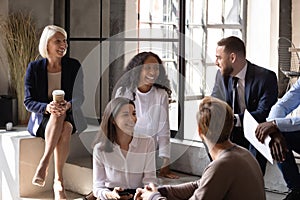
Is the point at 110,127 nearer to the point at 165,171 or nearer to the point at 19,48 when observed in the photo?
the point at 165,171

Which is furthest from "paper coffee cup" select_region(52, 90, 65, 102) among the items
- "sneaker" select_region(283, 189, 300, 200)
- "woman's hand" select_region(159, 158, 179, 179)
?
"sneaker" select_region(283, 189, 300, 200)

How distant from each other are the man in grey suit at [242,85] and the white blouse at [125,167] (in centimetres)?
83

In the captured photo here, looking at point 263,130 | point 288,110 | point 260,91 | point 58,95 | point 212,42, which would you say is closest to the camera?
point 263,130

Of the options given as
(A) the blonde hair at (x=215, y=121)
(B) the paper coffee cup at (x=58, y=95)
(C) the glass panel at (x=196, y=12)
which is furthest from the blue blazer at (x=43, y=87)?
(C) the glass panel at (x=196, y=12)

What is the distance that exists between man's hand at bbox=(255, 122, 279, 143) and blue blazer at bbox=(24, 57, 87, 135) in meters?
1.67

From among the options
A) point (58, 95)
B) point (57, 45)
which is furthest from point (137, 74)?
point (57, 45)

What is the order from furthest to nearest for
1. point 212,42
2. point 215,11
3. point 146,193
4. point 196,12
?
point 215,11 → point 212,42 → point 196,12 → point 146,193

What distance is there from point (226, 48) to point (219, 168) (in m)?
1.59

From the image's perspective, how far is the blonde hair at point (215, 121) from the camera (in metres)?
2.18

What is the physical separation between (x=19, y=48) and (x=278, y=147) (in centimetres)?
277

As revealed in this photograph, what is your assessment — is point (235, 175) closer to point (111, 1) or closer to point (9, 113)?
A: point (9, 113)

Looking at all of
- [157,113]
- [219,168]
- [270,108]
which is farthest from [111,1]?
[219,168]

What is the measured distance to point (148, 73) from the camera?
3918mm

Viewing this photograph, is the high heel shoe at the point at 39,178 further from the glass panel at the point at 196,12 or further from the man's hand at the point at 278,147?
the glass panel at the point at 196,12
